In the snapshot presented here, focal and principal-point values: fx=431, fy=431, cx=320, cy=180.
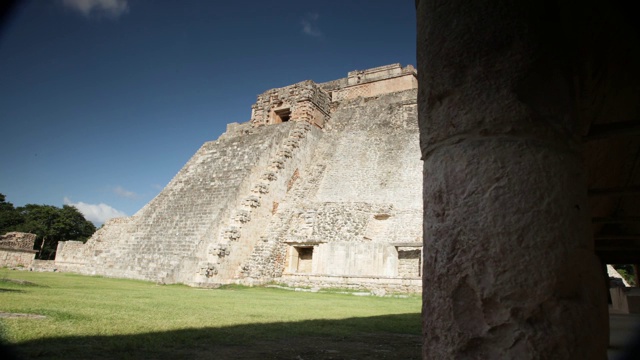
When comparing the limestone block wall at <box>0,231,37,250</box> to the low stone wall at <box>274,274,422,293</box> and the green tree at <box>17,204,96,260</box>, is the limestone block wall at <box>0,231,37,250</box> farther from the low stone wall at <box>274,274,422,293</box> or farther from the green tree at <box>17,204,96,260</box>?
the green tree at <box>17,204,96,260</box>

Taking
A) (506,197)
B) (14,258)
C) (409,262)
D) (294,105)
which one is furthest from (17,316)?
(294,105)

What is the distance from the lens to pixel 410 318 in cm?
678

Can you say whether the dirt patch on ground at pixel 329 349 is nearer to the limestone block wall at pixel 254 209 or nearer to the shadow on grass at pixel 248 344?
the shadow on grass at pixel 248 344

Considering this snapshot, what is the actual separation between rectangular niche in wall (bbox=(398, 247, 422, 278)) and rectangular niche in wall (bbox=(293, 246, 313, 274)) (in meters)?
3.17

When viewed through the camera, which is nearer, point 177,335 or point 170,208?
point 177,335

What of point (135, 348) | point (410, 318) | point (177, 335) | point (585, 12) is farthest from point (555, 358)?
point (410, 318)

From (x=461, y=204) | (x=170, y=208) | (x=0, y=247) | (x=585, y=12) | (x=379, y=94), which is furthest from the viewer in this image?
(x=379, y=94)

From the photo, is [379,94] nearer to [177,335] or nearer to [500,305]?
[177,335]

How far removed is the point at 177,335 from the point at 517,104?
3680 mm

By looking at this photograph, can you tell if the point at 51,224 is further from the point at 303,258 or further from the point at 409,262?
the point at 409,262

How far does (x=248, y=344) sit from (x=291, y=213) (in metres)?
12.3

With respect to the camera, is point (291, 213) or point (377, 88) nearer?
point (291, 213)

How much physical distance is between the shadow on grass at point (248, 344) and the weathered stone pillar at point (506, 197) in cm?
236

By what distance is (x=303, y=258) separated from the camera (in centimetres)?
1513
